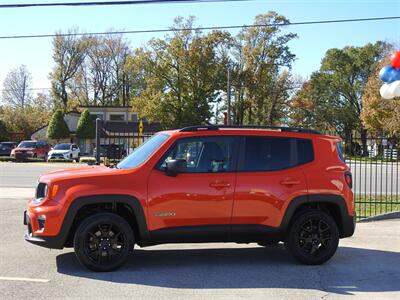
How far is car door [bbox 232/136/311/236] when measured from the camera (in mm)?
7254

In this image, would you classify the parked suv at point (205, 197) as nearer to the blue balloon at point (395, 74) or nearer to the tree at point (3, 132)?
the blue balloon at point (395, 74)

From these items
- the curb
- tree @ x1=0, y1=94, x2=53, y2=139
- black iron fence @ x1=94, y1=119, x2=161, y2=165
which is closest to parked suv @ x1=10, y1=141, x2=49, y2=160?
black iron fence @ x1=94, y1=119, x2=161, y2=165

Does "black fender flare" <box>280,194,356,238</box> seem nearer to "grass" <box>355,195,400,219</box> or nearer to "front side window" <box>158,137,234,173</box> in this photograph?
"front side window" <box>158,137,234,173</box>

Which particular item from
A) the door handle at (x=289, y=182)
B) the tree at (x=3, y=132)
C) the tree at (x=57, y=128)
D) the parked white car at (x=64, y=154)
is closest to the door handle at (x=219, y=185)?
the door handle at (x=289, y=182)

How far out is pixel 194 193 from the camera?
7090 millimetres

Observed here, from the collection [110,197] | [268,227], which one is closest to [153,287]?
[110,197]

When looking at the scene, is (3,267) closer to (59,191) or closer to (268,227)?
(59,191)

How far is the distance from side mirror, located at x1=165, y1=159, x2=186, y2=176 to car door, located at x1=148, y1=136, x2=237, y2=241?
8 cm

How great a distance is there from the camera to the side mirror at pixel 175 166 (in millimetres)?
6918

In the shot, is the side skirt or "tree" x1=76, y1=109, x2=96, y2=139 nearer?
the side skirt

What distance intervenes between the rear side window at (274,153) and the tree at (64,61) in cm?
7256

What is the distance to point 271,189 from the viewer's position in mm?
7324

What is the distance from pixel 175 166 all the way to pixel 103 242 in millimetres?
1344

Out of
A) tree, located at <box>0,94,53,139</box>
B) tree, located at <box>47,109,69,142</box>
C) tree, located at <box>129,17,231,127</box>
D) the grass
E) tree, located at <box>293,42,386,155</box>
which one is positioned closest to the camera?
the grass
